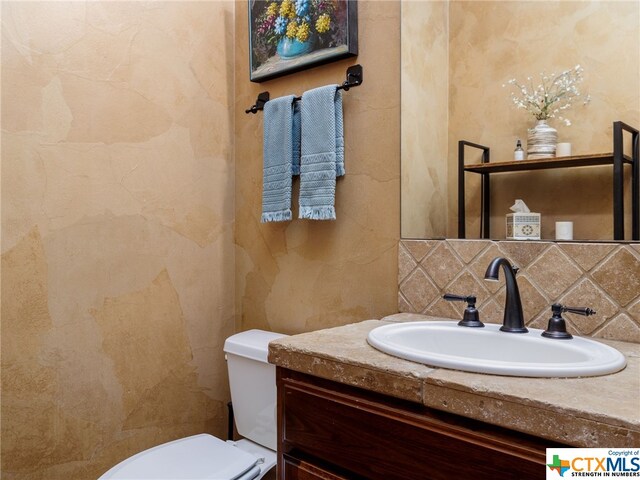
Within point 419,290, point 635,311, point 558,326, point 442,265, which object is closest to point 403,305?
point 419,290

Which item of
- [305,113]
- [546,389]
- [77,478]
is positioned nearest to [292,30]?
[305,113]

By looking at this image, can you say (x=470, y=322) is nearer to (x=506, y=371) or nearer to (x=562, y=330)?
(x=562, y=330)

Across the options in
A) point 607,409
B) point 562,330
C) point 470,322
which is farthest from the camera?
point 470,322


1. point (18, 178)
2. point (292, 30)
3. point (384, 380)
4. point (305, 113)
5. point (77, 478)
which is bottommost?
point (77, 478)

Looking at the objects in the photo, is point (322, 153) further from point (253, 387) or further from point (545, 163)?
point (253, 387)

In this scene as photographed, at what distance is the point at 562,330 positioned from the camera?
3.53 ft

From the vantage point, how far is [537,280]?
1.25 m

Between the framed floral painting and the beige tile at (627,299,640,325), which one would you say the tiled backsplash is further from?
the framed floral painting

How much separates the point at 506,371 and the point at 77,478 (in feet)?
4.81

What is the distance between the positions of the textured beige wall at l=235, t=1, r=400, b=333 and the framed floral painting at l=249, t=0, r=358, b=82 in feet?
0.14

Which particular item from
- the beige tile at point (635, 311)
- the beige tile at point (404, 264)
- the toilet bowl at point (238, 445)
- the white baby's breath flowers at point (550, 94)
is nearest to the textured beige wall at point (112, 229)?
the toilet bowl at point (238, 445)

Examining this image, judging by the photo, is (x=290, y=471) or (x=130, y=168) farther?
(x=130, y=168)

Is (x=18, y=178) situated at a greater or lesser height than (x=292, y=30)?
lesser

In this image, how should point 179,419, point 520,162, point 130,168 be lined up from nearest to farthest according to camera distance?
point 520,162, point 130,168, point 179,419
